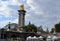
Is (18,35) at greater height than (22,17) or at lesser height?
lesser

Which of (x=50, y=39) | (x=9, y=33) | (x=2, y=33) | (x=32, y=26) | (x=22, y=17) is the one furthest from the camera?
(x=32, y=26)

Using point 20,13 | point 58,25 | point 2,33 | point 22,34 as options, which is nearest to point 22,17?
point 20,13

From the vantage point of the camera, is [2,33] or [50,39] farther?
[2,33]

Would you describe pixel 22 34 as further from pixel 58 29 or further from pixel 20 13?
pixel 58 29

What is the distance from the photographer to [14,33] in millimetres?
75062

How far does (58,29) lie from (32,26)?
39.1ft

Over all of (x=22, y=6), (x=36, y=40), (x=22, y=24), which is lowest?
(x=36, y=40)

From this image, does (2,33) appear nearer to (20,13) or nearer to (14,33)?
(14,33)

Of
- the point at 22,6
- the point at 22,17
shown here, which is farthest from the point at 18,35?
the point at 22,6

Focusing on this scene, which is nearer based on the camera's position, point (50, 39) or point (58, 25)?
point (50, 39)

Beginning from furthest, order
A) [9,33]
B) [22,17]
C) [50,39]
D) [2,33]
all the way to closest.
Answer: [22,17] < [9,33] < [2,33] < [50,39]

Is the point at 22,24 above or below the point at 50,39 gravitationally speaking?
above

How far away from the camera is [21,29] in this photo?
76.8 meters

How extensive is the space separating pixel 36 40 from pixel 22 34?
1834 centimetres
